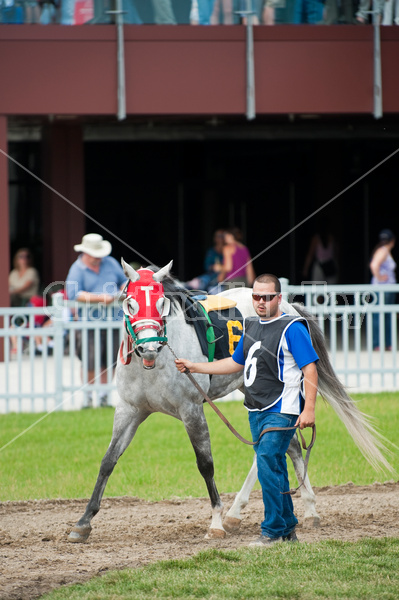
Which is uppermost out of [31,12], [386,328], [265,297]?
[31,12]

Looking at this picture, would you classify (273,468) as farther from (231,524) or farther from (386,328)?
(386,328)

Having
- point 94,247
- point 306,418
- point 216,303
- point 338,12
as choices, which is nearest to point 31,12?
point 338,12

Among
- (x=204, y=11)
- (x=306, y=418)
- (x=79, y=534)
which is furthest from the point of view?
(x=204, y=11)

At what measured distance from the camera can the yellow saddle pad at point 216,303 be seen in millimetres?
5988

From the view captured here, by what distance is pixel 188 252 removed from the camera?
63.7 feet

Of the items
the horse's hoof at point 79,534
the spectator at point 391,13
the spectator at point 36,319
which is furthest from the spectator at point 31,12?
the horse's hoof at point 79,534

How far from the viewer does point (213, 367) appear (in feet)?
16.9

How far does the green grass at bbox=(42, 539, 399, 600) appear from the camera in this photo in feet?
13.2

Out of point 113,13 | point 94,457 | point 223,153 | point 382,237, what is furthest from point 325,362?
point 223,153

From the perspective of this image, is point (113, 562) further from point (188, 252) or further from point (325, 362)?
point (188, 252)

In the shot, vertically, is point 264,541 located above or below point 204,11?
below

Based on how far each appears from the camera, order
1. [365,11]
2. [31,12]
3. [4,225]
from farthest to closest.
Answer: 1. [365,11]
2. [4,225]
3. [31,12]

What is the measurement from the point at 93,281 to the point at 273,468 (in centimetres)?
521

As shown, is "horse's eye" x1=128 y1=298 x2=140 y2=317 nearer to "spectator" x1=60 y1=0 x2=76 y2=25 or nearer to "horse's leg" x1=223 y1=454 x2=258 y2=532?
"horse's leg" x1=223 y1=454 x2=258 y2=532
